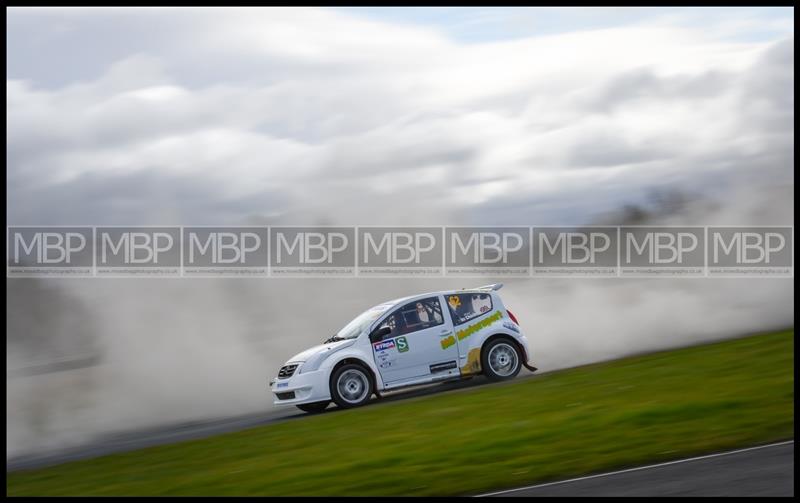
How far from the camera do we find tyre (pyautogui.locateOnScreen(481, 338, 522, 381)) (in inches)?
618

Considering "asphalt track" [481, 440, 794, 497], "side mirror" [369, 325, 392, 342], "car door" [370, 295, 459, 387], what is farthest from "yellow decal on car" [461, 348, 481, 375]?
"asphalt track" [481, 440, 794, 497]

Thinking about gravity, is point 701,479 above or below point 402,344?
below

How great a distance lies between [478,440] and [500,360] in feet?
15.9

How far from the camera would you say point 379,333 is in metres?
15.2

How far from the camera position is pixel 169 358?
22.3m

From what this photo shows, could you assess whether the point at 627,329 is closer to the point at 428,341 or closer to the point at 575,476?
the point at 428,341

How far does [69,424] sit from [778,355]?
12.4m

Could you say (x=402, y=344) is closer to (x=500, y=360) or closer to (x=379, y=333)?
(x=379, y=333)

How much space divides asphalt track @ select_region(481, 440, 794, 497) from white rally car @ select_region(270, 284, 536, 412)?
633 centimetres

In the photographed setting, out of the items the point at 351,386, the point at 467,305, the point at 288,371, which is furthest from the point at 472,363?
the point at 288,371

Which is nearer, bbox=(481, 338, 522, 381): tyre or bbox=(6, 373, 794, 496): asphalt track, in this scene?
bbox=(6, 373, 794, 496): asphalt track

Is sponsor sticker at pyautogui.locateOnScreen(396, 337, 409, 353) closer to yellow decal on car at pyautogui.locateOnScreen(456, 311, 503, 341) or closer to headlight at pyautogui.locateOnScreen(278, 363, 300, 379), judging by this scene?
yellow decal on car at pyautogui.locateOnScreen(456, 311, 503, 341)

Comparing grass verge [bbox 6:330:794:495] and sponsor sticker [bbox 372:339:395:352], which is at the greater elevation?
sponsor sticker [bbox 372:339:395:352]

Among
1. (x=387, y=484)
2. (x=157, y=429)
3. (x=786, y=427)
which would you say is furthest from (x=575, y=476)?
(x=157, y=429)
